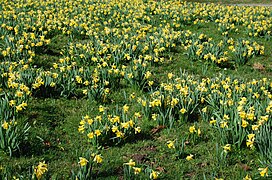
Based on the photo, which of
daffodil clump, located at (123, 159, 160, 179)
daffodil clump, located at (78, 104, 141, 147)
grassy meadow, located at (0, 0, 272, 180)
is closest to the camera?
daffodil clump, located at (123, 159, 160, 179)

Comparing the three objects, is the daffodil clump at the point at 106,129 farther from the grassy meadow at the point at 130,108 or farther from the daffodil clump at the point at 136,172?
the daffodil clump at the point at 136,172

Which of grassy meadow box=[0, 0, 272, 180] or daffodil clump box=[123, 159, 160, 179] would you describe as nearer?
daffodil clump box=[123, 159, 160, 179]

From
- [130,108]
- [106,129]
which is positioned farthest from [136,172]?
[130,108]

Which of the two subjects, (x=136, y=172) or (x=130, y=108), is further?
(x=130, y=108)

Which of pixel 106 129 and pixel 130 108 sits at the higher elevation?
pixel 106 129

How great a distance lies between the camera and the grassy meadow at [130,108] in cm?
418

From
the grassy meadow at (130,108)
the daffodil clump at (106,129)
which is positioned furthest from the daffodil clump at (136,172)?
the daffodil clump at (106,129)

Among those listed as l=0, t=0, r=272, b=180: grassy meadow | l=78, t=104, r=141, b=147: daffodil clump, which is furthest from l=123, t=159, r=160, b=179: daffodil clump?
l=78, t=104, r=141, b=147: daffodil clump

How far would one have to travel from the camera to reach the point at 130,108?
223 inches

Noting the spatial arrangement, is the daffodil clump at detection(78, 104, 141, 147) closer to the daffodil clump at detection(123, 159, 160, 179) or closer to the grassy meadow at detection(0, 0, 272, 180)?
the grassy meadow at detection(0, 0, 272, 180)

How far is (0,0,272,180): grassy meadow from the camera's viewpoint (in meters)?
4.18

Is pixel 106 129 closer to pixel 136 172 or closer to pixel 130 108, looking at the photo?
pixel 136 172

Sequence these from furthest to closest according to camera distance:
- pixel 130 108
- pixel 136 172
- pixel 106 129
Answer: pixel 130 108, pixel 106 129, pixel 136 172

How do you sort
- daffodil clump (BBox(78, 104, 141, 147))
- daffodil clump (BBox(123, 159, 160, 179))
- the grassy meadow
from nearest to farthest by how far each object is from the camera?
1. daffodil clump (BBox(123, 159, 160, 179))
2. the grassy meadow
3. daffodil clump (BBox(78, 104, 141, 147))
